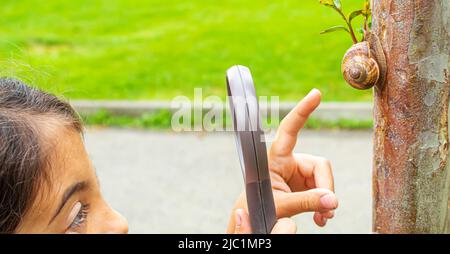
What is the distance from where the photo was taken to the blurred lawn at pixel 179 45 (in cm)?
520

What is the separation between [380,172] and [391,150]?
0.06 meters

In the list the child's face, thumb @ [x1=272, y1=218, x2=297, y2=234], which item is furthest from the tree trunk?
the child's face

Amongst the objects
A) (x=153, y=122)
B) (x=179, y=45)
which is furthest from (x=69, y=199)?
(x=179, y=45)

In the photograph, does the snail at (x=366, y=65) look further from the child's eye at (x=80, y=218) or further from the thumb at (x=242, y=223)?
the child's eye at (x=80, y=218)

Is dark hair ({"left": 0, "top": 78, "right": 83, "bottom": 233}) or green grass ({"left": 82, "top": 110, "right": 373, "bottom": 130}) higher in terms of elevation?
dark hair ({"left": 0, "top": 78, "right": 83, "bottom": 233})

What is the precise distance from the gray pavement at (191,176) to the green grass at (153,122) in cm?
7

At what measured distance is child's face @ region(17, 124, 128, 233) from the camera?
1.04 meters

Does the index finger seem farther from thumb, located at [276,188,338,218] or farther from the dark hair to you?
the dark hair

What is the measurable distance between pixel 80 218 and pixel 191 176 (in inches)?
118

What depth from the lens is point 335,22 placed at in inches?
223

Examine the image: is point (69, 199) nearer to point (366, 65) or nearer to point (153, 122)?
point (366, 65)

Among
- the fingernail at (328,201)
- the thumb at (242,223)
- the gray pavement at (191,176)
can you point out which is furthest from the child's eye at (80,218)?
the gray pavement at (191,176)

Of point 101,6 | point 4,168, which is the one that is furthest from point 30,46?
point 4,168

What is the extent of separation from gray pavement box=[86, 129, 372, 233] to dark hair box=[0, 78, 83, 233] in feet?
7.68
